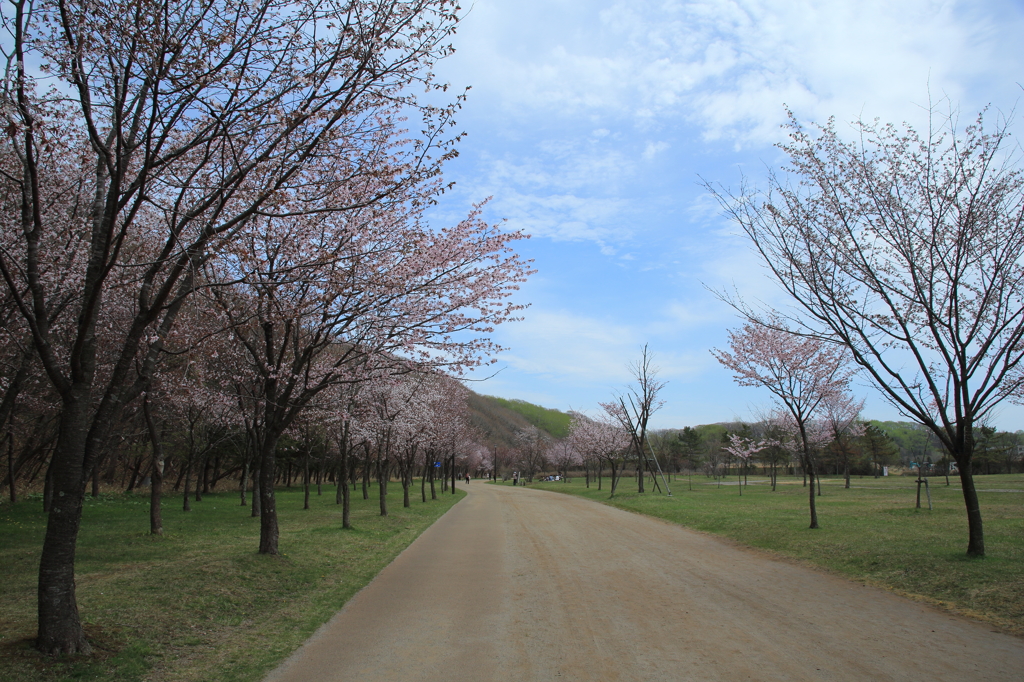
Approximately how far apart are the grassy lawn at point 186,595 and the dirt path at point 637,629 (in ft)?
2.03

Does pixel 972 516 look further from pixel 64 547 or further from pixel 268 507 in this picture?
pixel 64 547

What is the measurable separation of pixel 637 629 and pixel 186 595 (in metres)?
5.57

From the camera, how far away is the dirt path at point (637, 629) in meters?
4.88

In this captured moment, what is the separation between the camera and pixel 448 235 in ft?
31.6

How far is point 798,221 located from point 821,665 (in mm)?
8264

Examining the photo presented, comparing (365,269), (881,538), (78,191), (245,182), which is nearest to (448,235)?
(365,269)

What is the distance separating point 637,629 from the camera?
6070 millimetres

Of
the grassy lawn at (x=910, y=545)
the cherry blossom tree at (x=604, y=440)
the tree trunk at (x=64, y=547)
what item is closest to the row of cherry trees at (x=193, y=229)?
the tree trunk at (x=64, y=547)

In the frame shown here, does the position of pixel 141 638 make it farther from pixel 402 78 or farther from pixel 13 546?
pixel 13 546

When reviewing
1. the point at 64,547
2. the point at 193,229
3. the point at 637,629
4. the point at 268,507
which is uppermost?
the point at 193,229

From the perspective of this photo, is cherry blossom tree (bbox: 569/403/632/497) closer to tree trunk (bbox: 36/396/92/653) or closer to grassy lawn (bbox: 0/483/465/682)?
grassy lawn (bbox: 0/483/465/682)

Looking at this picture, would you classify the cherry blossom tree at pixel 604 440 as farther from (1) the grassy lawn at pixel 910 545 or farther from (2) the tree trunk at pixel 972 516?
(2) the tree trunk at pixel 972 516

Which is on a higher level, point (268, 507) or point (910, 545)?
point (268, 507)

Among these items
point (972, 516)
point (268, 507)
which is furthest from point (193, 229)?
point (972, 516)
